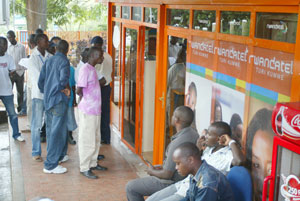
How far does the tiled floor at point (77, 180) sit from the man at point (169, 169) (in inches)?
48.2

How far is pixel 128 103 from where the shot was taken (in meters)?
7.60

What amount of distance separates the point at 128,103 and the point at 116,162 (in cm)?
120

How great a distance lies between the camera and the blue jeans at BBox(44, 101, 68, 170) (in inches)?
239

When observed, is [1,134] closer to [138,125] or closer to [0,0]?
[138,125]

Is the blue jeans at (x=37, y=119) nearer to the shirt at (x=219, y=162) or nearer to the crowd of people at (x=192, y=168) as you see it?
the crowd of people at (x=192, y=168)

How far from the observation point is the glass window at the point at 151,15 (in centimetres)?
613

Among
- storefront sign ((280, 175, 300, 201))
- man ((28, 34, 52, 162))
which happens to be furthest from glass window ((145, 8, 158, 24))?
storefront sign ((280, 175, 300, 201))

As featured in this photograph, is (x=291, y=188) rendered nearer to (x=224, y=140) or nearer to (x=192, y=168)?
(x=192, y=168)

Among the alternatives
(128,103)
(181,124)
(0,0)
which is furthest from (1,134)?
(181,124)

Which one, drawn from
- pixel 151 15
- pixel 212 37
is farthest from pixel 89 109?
pixel 212 37

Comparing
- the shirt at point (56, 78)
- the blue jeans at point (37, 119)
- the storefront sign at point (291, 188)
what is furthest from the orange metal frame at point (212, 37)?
the blue jeans at point (37, 119)

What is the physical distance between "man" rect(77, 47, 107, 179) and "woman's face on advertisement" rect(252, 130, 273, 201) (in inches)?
105

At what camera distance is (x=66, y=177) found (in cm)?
618

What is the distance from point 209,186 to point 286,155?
58cm
